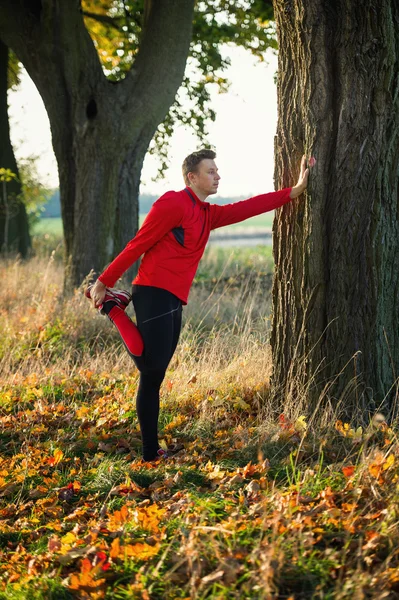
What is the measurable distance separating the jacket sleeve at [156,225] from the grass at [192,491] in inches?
56.8

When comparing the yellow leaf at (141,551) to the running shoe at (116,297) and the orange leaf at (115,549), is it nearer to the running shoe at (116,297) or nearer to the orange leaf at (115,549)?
the orange leaf at (115,549)

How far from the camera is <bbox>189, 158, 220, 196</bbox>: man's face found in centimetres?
490

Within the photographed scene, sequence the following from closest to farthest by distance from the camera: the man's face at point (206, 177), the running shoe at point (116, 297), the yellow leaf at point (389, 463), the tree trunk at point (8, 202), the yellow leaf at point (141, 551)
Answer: the yellow leaf at point (141, 551) < the yellow leaf at point (389, 463) < the man's face at point (206, 177) < the running shoe at point (116, 297) < the tree trunk at point (8, 202)

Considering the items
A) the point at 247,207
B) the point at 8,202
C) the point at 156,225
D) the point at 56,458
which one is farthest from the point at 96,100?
the point at 8,202

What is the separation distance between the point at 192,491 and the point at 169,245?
161 cm

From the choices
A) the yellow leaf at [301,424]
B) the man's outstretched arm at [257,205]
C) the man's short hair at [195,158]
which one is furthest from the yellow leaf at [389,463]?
the man's short hair at [195,158]

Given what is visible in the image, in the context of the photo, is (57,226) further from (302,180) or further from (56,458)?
(302,180)

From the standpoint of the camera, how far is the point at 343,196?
505 centimetres

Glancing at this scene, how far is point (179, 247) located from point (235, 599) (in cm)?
247

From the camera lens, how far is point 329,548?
10.9 feet

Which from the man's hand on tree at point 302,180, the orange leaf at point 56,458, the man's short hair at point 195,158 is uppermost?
the man's short hair at point 195,158

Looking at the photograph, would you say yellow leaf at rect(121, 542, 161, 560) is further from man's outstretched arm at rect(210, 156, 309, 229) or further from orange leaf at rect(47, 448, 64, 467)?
man's outstretched arm at rect(210, 156, 309, 229)

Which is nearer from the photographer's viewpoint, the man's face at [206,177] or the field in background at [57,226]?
the man's face at [206,177]

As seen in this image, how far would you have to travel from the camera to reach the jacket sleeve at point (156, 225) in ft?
15.8
